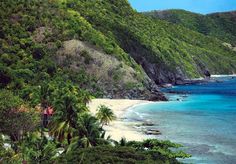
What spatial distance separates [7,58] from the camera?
126125mm

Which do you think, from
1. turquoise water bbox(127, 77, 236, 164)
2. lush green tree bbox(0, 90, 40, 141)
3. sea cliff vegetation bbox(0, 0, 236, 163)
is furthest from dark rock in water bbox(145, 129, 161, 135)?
lush green tree bbox(0, 90, 40, 141)

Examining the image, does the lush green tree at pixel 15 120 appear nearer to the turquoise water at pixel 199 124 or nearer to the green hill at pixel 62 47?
the turquoise water at pixel 199 124

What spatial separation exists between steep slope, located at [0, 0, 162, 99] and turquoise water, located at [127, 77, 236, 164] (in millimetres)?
19842

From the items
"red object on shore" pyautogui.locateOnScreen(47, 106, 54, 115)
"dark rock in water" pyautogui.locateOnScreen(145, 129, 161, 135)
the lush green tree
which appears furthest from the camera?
"dark rock in water" pyautogui.locateOnScreen(145, 129, 161, 135)

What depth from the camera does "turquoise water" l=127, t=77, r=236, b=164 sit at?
58.6 meters

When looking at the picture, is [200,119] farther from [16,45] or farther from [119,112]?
[16,45]

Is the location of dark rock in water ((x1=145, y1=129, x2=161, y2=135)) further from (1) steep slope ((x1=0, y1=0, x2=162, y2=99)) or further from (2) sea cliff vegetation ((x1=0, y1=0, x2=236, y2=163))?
(1) steep slope ((x1=0, y1=0, x2=162, y2=99))

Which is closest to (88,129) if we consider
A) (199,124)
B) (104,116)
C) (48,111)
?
(48,111)

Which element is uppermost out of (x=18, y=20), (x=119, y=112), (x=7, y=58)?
(x=18, y=20)

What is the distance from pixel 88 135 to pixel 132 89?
81783mm

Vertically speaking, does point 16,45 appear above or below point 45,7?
below

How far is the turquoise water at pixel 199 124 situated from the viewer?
58.6 meters

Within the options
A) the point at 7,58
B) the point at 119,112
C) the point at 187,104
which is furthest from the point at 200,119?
the point at 7,58

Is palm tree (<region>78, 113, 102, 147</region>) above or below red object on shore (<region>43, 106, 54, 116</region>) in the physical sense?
above
